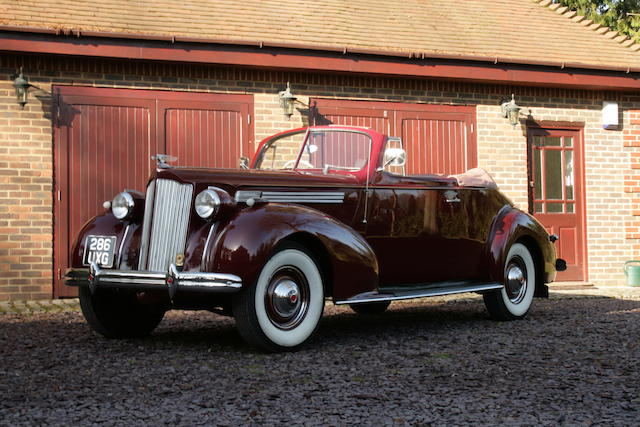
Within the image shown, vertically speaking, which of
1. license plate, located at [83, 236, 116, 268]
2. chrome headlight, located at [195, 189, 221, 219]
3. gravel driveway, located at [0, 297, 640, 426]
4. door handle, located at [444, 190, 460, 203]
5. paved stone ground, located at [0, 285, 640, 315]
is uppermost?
door handle, located at [444, 190, 460, 203]

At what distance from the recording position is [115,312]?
19.4 feet

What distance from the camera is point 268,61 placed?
10023 mm

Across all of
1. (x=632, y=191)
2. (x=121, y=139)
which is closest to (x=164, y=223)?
(x=121, y=139)

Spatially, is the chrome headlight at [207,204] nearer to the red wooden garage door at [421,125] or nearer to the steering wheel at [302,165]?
the steering wheel at [302,165]

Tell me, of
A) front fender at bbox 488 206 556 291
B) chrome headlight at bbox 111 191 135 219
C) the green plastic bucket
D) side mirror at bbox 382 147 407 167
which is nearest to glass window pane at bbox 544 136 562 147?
the green plastic bucket

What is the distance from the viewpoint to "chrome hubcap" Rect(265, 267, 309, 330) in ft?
17.1

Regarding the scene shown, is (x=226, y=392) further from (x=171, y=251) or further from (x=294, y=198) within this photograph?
(x=294, y=198)

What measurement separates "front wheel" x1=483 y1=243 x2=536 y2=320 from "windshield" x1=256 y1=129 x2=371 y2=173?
1.77 meters

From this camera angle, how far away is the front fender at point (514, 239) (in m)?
7.10

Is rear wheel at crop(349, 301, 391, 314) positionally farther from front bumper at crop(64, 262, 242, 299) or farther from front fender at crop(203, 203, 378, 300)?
front bumper at crop(64, 262, 242, 299)

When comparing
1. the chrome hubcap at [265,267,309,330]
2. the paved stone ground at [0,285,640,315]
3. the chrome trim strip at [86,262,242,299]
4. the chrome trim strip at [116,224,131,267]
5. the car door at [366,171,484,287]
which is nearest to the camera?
the chrome trim strip at [86,262,242,299]

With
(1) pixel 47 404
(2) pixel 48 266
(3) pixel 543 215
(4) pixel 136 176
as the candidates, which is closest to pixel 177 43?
(4) pixel 136 176

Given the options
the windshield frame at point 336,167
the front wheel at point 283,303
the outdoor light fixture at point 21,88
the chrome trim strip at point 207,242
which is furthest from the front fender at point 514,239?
the outdoor light fixture at point 21,88

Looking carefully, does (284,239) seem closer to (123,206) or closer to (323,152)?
(123,206)
